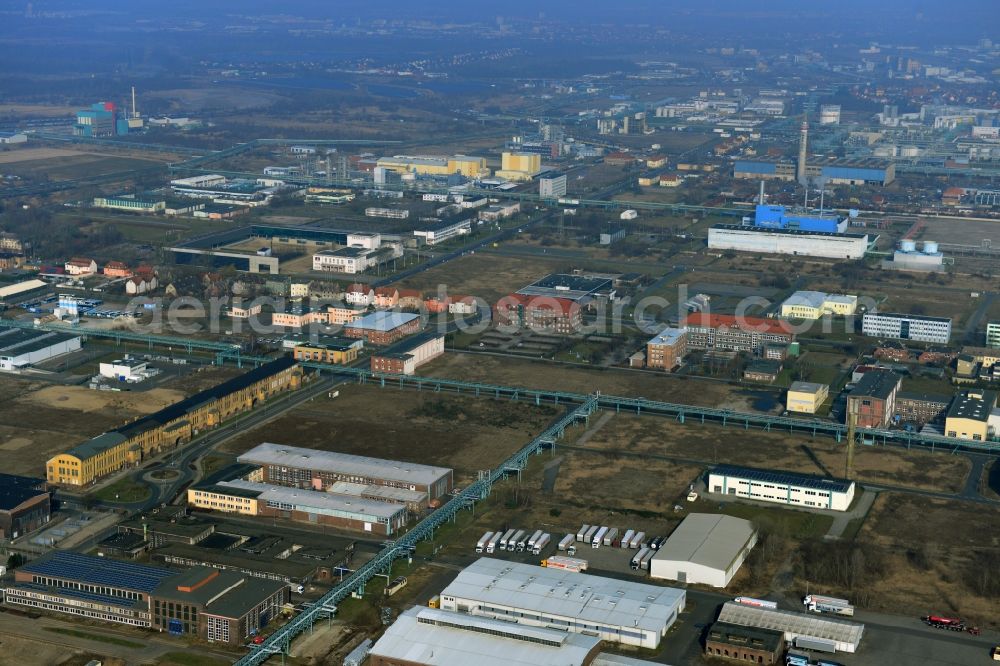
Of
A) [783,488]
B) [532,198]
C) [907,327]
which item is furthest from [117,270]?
[783,488]

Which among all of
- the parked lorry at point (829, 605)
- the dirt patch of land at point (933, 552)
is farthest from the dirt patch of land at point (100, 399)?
the dirt patch of land at point (933, 552)

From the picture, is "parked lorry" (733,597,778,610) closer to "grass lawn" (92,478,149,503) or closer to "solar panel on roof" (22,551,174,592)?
"solar panel on roof" (22,551,174,592)

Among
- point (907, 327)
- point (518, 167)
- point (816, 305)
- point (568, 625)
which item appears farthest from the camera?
point (518, 167)

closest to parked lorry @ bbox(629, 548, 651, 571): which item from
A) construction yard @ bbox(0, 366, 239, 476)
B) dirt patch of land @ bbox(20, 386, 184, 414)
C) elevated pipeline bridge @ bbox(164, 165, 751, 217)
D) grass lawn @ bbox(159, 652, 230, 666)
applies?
grass lawn @ bbox(159, 652, 230, 666)

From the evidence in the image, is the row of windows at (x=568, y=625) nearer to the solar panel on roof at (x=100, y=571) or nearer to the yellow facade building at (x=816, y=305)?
the solar panel on roof at (x=100, y=571)

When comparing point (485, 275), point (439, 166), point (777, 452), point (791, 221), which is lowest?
point (777, 452)

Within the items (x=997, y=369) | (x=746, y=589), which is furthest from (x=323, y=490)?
(x=997, y=369)

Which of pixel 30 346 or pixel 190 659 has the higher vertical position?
pixel 30 346

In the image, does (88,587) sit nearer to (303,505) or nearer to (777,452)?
(303,505)
